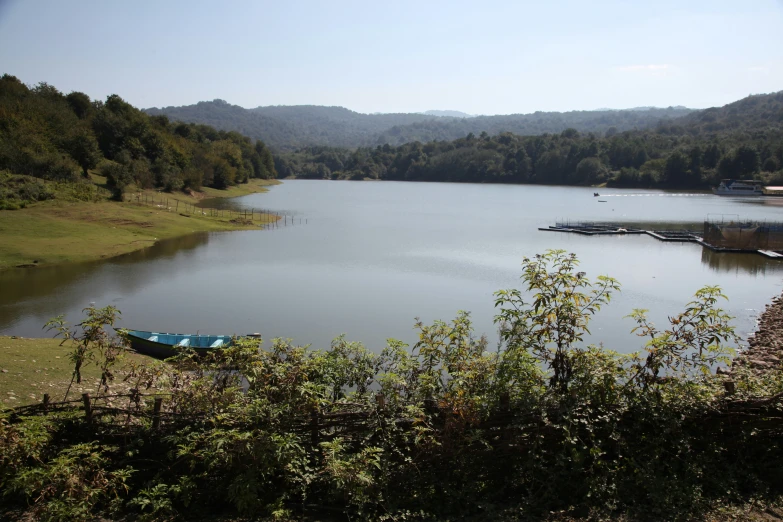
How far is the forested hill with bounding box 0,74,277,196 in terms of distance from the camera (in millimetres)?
56312

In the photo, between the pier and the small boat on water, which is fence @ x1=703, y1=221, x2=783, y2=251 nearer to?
the pier

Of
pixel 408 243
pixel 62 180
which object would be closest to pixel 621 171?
pixel 408 243

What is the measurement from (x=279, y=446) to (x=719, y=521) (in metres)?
5.28

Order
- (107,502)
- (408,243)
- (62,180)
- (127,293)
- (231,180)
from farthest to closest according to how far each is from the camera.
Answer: (231,180)
(62,180)
(408,243)
(127,293)
(107,502)

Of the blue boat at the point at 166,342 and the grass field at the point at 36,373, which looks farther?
the blue boat at the point at 166,342

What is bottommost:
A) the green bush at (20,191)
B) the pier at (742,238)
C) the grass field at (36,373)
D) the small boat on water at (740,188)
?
the grass field at (36,373)

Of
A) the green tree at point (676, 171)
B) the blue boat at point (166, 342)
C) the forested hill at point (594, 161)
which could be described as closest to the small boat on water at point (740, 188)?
the forested hill at point (594, 161)

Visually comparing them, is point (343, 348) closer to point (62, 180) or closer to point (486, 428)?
point (486, 428)

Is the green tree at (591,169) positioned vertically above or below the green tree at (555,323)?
above

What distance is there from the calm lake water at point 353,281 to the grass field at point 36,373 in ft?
14.7

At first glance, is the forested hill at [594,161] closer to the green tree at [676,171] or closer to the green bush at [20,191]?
the green tree at [676,171]

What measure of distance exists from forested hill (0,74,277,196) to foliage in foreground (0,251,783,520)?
181ft

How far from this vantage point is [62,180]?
5422 cm

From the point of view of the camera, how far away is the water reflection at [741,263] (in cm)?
3719
